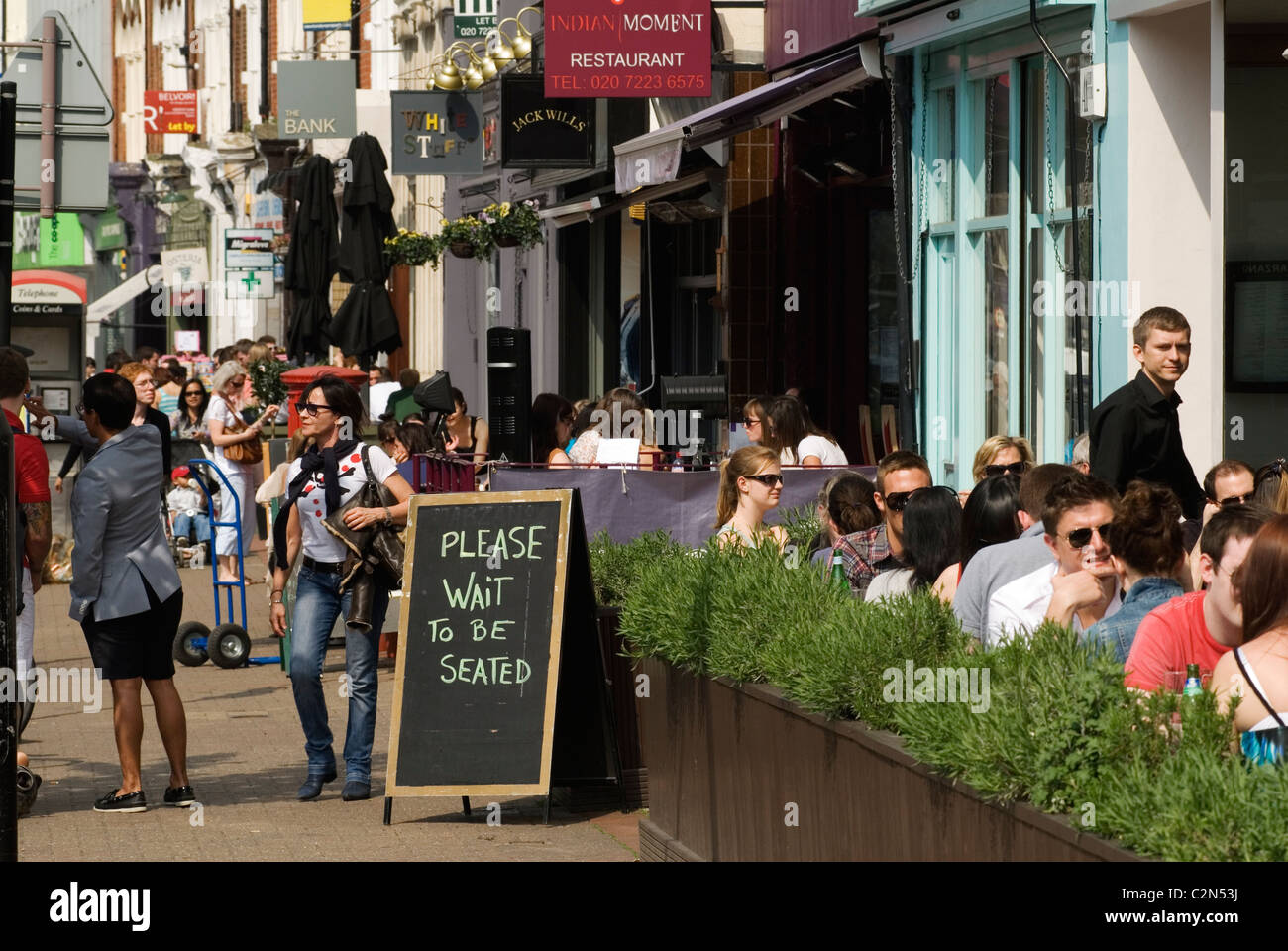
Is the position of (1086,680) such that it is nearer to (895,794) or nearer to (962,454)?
(895,794)

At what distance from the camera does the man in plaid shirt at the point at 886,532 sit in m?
7.84

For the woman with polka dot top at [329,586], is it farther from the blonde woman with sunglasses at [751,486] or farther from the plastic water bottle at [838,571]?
the plastic water bottle at [838,571]

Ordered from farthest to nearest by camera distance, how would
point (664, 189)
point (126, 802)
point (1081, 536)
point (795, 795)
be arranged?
point (664, 189) → point (126, 802) → point (1081, 536) → point (795, 795)

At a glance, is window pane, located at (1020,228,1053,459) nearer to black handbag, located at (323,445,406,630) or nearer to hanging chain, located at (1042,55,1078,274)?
hanging chain, located at (1042,55,1078,274)

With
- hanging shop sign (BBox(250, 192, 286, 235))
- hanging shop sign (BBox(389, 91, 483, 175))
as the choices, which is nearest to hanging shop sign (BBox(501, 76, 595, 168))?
hanging shop sign (BBox(389, 91, 483, 175))

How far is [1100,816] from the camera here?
407cm

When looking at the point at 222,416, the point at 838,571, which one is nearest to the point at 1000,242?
the point at 838,571

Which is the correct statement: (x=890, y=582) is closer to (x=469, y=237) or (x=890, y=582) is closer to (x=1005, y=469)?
(x=1005, y=469)

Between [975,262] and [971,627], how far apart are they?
6.60m

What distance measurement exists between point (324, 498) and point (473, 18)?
16463 mm

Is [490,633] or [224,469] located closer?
[490,633]

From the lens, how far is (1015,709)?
15.0 feet

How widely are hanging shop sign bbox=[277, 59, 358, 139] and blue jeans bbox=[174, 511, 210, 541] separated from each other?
9634mm
